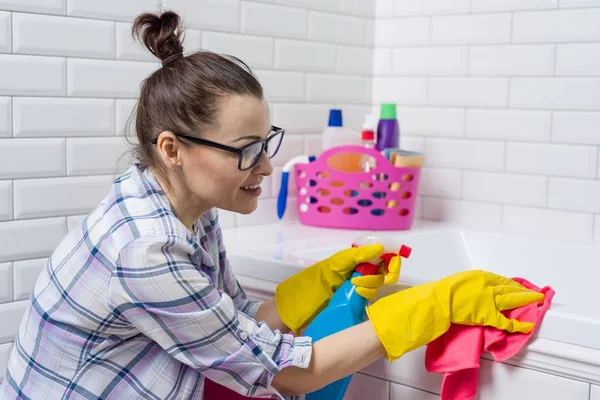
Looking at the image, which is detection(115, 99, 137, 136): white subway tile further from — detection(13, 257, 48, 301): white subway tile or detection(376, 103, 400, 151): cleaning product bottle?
detection(376, 103, 400, 151): cleaning product bottle

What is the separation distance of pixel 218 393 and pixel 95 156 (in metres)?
0.60

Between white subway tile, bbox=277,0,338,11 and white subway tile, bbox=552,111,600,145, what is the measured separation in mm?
672

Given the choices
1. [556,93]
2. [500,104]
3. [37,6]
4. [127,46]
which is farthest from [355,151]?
[37,6]

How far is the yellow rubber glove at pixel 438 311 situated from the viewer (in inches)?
49.0

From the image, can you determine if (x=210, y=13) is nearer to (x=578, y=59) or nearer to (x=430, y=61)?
(x=430, y=61)

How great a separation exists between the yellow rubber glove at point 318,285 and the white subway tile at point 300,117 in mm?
697

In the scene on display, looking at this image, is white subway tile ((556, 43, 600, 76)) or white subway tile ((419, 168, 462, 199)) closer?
white subway tile ((556, 43, 600, 76))

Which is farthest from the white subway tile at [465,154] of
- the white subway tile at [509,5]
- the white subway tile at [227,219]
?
the white subway tile at [227,219]

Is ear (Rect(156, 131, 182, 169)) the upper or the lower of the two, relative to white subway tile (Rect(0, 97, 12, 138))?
lower

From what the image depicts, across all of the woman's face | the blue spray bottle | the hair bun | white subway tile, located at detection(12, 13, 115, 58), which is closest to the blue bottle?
the blue spray bottle

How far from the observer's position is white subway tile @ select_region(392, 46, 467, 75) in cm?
220

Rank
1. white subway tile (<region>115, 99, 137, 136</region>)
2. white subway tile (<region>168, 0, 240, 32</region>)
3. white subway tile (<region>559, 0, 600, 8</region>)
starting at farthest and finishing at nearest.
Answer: white subway tile (<region>559, 0, 600, 8</region>) < white subway tile (<region>168, 0, 240, 32</region>) < white subway tile (<region>115, 99, 137, 136</region>)

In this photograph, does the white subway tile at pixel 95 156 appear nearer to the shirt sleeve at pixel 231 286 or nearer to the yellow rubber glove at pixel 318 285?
the shirt sleeve at pixel 231 286

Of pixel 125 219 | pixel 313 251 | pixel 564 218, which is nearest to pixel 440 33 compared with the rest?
pixel 564 218
